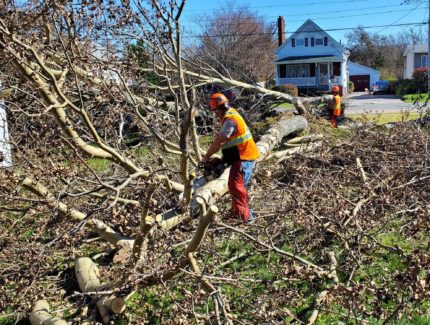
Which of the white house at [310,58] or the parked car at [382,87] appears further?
the white house at [310,58]

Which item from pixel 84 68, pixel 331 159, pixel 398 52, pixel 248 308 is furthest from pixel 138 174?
pixel 398 52

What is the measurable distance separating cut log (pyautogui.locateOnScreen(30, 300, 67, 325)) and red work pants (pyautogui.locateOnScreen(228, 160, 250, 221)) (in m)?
2.37

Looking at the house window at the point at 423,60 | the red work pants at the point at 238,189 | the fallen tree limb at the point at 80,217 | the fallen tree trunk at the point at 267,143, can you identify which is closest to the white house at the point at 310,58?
the house window at the point at 423,60

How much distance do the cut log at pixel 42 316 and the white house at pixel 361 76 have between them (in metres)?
50.0

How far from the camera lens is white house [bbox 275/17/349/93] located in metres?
43.8

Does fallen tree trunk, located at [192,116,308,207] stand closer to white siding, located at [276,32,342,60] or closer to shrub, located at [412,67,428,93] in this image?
shrub, located at [412,67,428,93]

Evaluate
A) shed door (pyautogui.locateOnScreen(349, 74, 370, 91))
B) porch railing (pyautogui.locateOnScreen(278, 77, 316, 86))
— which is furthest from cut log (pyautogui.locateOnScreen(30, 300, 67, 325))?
shed door (pyautogui.locateOnScreen(349, 74, 370, 91))

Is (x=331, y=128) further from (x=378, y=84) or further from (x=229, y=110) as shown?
(x=378, y=84)

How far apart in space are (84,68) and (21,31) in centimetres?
83

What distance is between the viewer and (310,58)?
4450 centimetres

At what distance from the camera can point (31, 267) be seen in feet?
12.6

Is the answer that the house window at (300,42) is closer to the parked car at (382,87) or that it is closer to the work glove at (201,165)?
the parked car at (382,87)

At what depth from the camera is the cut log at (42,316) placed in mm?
3496

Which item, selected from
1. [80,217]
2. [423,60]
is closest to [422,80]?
[80,217]
